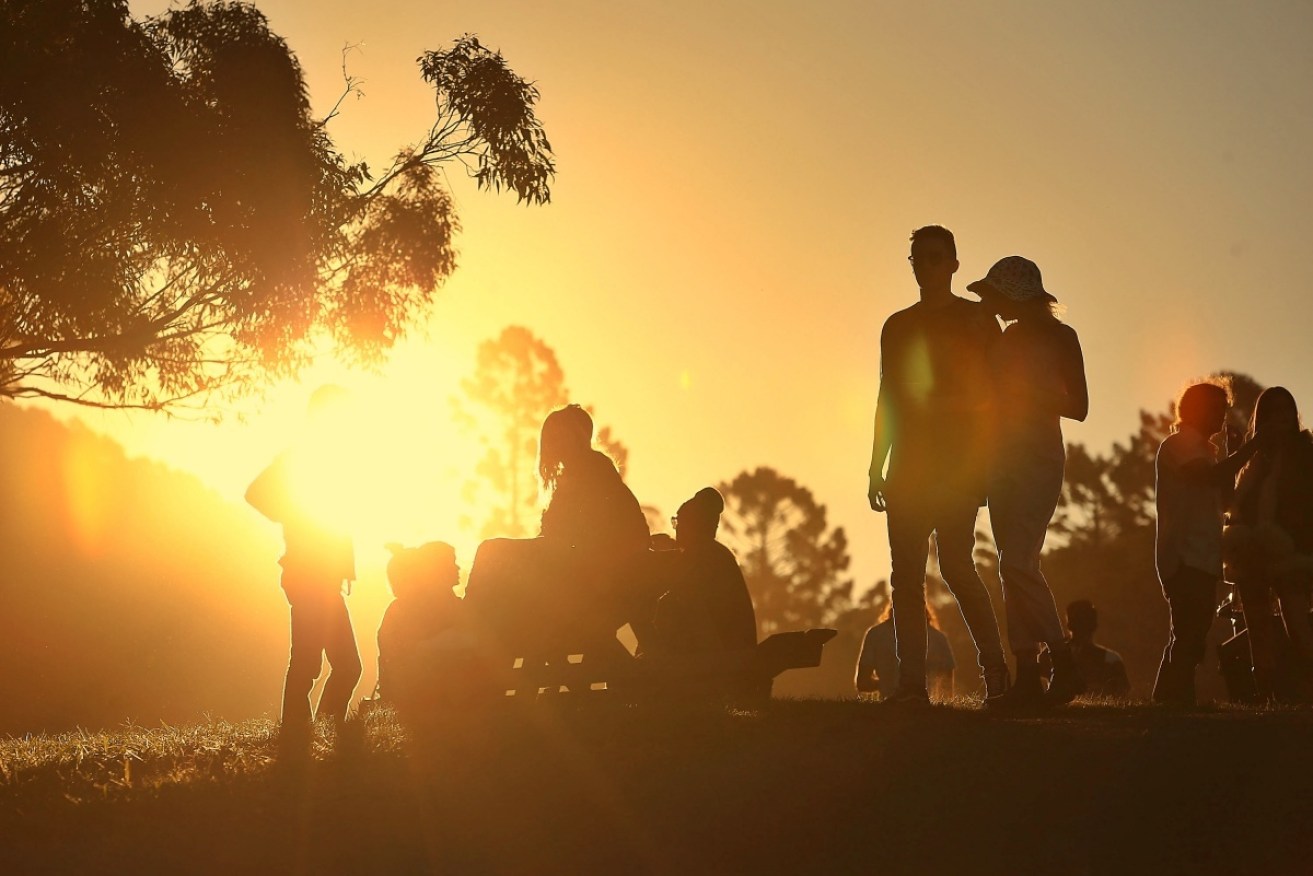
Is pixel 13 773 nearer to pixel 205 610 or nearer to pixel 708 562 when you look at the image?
pixel 708 562

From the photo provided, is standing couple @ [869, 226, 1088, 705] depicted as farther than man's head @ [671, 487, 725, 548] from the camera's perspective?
No

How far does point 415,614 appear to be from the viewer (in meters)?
10.2

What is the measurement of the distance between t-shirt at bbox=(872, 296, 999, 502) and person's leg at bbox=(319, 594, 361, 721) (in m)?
4.14

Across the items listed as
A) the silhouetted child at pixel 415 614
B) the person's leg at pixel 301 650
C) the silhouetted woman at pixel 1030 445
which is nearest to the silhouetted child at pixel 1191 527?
the silhouetted woman at pixel 1030 445

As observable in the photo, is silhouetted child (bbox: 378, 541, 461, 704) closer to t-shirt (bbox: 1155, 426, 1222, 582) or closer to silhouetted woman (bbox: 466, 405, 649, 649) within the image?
silhouetted woman (bbox: 466, 405, 649, 649)

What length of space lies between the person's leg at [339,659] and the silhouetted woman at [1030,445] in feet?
15.3

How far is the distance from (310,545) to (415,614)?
885 millimetres

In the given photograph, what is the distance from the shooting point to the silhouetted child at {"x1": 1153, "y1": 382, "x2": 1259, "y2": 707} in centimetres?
1012

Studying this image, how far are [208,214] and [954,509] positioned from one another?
9.90m

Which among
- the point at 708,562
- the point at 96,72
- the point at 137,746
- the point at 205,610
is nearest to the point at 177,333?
the point at 96,72

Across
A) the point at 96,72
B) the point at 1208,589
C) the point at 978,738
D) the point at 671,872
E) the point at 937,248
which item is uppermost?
the point at 96,72

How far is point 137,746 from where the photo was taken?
10305 millimetres

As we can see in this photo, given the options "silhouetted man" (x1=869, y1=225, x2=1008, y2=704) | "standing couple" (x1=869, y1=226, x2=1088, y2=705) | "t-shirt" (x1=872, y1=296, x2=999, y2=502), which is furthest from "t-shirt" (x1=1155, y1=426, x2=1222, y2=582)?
"t-shirt" (x1=872, y1=296, x2=999, y2=502)

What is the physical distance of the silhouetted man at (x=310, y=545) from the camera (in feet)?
33.2
